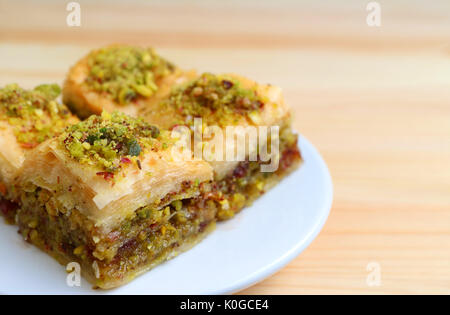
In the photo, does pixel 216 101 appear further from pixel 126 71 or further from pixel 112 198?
pixel 112 198

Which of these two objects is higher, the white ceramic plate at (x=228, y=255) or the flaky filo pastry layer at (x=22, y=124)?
the flaky filo pastry layer at (x=22, y=124)

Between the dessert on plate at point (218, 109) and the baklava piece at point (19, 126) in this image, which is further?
the dessert on plate at point (218, 109)

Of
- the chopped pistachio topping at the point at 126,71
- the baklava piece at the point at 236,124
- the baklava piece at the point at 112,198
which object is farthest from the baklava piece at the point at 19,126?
the baklava piece at the point at 236,124

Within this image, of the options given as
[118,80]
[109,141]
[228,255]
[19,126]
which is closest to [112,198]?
[109,141]

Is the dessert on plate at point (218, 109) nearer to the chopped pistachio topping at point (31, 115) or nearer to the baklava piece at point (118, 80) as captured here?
the baklava piece at point (118, 80)

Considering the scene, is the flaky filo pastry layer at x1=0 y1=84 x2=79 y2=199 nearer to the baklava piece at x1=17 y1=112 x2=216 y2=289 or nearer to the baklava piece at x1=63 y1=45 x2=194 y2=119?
the baklava piece at x1=17 y1=112 x2=216 y2=289
